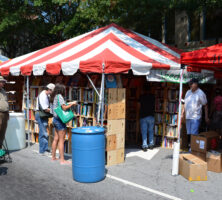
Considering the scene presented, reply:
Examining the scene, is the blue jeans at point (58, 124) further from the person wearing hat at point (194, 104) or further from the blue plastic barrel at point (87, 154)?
the person wearing hat at point (194, 104)

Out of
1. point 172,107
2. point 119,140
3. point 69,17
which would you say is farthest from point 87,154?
point 69,17

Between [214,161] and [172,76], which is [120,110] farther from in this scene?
[214,161]

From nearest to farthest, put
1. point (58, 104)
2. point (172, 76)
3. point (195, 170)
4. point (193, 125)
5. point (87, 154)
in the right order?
point (87, 154), point (195, 170), point (58, 104), point (193, 125), point (172, 76)

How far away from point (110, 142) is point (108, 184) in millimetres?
1458

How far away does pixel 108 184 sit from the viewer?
5.17 m

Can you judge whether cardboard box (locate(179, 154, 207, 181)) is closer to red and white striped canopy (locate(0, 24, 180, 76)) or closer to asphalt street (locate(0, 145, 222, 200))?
asphalt street (locate(0, 145, 222, 200))

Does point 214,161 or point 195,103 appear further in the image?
point 195,103

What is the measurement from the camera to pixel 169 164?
6.70 meters

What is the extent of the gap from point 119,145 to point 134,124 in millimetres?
2899

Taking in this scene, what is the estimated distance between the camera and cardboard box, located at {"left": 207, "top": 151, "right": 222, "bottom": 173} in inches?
236

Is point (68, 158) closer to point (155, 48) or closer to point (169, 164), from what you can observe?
point (169, 164)

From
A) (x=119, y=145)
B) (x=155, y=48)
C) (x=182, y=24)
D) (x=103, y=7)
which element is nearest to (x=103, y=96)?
(x=119, y=145)

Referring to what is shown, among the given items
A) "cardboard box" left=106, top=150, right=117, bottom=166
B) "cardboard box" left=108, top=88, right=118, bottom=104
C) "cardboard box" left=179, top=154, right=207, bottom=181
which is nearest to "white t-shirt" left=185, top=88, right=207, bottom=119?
"cardboard box" left=179, top=154, right=207, bottom=181

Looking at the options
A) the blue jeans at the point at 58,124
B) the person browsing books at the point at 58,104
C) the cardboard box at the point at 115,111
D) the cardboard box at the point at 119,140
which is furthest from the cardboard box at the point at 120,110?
the blue jeans at the point at 58,124
